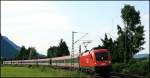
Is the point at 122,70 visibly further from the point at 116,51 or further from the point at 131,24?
the point at 131,24

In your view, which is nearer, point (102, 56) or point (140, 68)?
point (102, 56)

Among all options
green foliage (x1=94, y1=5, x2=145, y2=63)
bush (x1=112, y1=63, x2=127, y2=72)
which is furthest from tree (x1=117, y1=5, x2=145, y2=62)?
bush (x1=112, y1=63, x2=127, y2=72)

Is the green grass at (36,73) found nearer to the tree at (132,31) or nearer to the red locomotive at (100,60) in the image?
the red locomotive at (100,60)

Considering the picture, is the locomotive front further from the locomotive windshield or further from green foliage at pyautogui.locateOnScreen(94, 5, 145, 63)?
green foliage at pyautogui.locateOnScreen(94, 5, 145, 63)

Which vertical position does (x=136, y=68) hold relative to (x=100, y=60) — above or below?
below

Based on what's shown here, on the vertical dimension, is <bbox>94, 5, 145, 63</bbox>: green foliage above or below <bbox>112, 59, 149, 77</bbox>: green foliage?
above

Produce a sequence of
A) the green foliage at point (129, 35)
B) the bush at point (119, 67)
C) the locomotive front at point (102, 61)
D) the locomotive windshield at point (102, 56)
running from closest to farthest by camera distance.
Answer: the locomotive front at point (102, 61), the locomotive windshield at point (102, 56), the bush at point (119, 67), the green foliage at point (129, 35)

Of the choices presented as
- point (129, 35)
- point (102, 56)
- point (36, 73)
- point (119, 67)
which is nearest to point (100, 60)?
point (102, 56)

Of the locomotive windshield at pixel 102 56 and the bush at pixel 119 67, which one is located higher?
the locomotive windshield at pixel 102 56

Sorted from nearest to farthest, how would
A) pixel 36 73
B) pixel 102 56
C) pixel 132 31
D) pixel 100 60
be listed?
pixel 36 73 < pixel 100 60 < pixel 102 56 < pixel 132 31

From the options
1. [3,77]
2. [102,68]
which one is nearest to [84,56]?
[102,68]

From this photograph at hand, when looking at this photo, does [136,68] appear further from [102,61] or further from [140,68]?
[102,61]

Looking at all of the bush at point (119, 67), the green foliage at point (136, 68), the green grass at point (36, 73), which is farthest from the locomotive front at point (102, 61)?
the bush at point (119, 67)

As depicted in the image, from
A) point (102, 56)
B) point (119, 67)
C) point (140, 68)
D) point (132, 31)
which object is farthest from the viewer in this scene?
point (132, 31)
